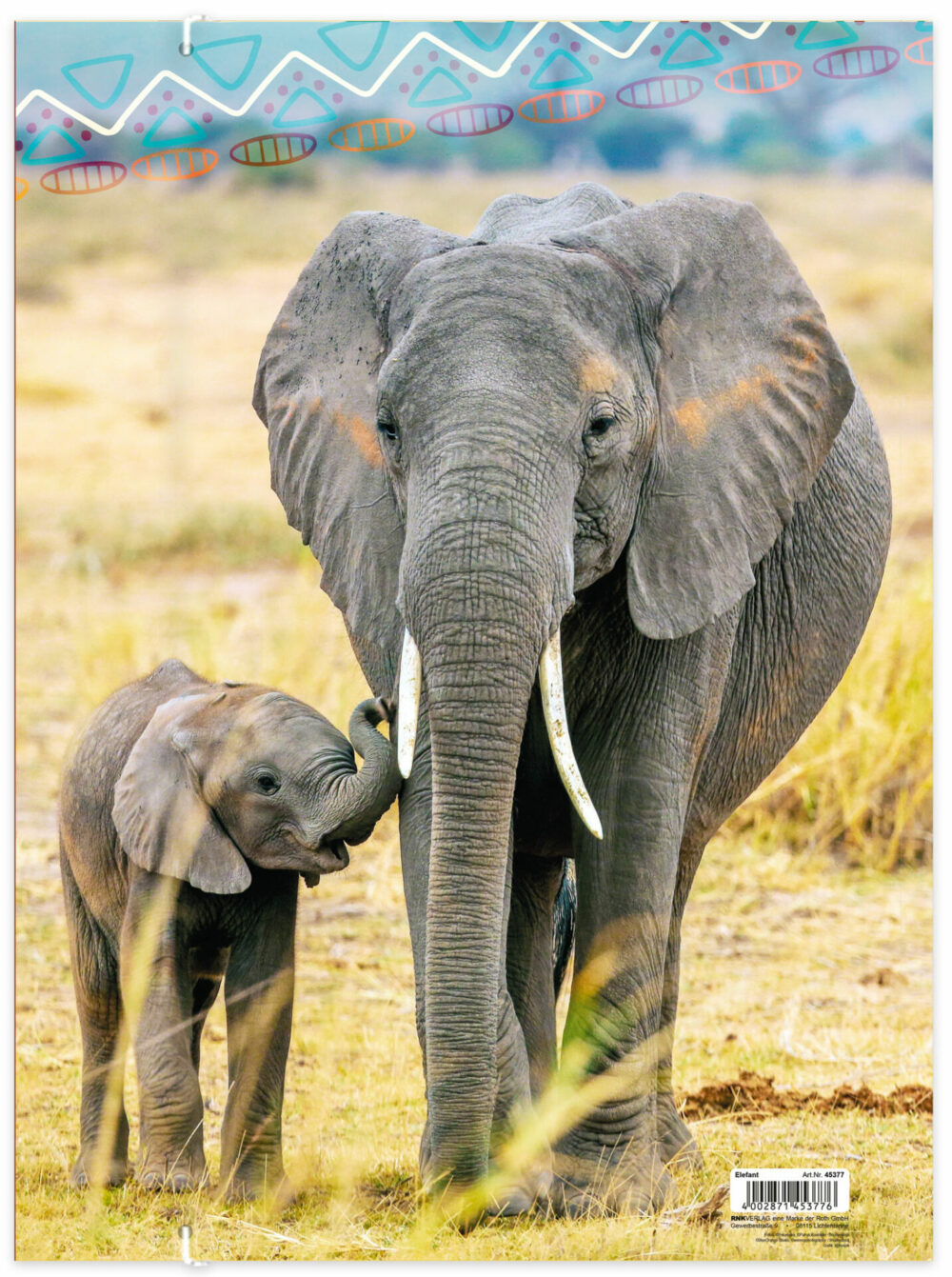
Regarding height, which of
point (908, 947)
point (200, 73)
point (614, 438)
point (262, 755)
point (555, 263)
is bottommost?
point (908, 947)

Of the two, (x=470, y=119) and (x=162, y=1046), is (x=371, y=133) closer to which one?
(x=470, y=119)

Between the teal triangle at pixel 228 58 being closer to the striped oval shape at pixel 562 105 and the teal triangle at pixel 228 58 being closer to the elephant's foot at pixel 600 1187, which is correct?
the striped oval shape at pixel 562 105

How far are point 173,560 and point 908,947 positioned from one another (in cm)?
490

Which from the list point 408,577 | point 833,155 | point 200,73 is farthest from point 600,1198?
point 833,155

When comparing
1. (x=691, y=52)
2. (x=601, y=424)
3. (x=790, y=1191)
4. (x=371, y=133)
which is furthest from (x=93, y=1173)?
(x=691, y=52)

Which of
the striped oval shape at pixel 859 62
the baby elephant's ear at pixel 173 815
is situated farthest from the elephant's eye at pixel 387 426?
the striped oval shape at pixel 859 62

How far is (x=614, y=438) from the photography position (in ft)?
10.1

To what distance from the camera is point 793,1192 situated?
367cm

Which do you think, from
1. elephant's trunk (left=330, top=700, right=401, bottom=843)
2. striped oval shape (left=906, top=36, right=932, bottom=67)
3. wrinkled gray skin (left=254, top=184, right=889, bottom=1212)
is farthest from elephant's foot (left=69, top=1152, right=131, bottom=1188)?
striped oval shape (left=906, top=36, right=932, bottom=67)

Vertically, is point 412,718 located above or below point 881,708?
below

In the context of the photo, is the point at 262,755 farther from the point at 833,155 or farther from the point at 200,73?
the point at 833,155

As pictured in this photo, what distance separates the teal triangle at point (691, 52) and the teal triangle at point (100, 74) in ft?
3.48

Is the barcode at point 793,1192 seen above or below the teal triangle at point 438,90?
below

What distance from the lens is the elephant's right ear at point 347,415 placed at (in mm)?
3326
